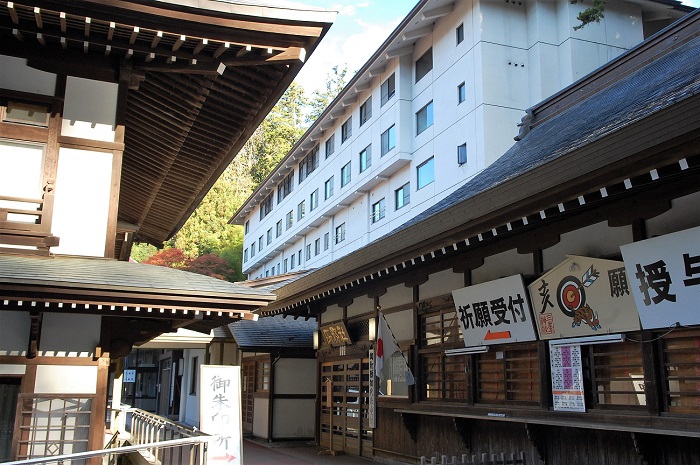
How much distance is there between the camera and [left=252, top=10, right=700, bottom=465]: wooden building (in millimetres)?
6512

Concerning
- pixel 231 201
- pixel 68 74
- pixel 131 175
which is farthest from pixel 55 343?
pixel 231 201

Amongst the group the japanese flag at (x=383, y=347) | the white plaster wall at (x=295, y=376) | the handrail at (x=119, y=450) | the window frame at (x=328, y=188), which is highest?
the window frame at (x=328, y=188)

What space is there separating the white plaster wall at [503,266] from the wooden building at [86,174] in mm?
3603

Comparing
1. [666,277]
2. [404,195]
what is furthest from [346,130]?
[666,277]

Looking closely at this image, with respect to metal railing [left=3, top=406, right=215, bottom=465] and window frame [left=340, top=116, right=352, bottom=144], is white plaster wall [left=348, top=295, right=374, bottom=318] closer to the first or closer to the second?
metal railing [left=3, top=406, right=215, bottom=465]

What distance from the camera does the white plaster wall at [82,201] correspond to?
336 inches

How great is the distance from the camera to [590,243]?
796 centimetres

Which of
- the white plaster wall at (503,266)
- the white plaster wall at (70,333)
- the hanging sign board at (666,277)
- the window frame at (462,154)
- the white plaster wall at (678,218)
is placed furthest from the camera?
the window frame at (462,154)

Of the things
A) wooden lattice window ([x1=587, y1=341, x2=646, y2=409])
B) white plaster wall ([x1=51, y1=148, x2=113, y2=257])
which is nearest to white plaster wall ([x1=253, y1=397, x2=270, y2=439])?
Result: white plaster wall ([x1=51, y1=148, x2=113, y2=257])

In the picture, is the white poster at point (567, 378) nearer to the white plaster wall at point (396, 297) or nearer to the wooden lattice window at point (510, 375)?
the wooden lattice window at point (510, 375)

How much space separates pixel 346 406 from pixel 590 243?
29.0 feet

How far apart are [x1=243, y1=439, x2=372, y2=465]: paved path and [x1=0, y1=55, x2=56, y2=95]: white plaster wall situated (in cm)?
935

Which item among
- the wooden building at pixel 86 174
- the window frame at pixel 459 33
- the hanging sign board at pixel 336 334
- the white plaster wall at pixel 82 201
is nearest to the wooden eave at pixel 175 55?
the wooden building at pixel 86 174

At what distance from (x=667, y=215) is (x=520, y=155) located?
5296mm
